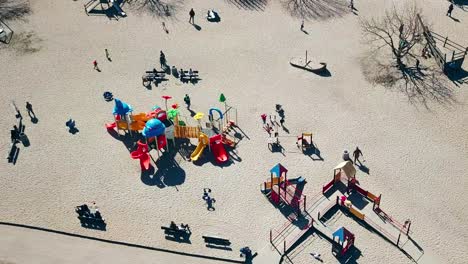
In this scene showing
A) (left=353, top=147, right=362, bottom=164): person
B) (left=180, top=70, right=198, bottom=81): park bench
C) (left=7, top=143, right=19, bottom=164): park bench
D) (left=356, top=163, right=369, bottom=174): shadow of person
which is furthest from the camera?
(left=180, top=70, right=198, bottom=81): park bench

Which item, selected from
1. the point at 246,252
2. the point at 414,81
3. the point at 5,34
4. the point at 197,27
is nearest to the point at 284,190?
the point at 246,252

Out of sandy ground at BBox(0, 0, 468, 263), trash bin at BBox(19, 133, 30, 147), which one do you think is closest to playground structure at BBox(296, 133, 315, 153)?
sandy ground at BBox(0, 0, 468, 263)

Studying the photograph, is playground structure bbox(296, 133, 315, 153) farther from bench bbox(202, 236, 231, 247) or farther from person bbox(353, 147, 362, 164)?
bench bbox(202, 236, 231, 247)

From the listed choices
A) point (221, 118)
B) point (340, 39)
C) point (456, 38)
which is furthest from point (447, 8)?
point (221, 118)

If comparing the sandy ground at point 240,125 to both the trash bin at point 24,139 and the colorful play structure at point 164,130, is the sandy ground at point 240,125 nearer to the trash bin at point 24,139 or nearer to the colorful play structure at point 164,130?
the trash bin at point 24,139

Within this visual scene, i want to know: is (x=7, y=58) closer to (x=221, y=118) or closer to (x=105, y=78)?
(x=105, y=78)

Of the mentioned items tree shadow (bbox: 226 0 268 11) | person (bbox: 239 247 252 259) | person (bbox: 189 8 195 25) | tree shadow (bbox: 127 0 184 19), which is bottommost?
person (bbox: 239 247 252 259)

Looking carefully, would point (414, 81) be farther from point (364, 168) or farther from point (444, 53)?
point (364, 168)
